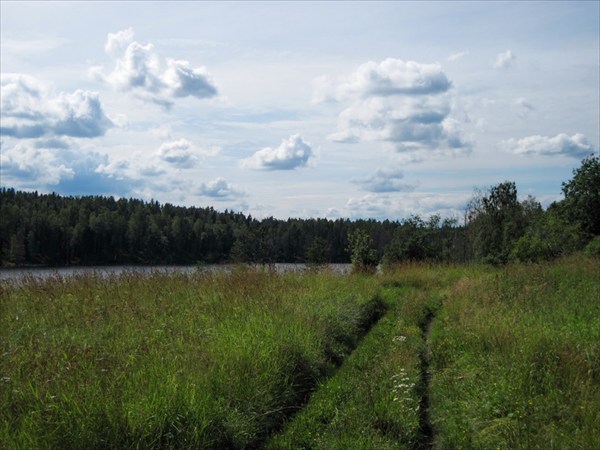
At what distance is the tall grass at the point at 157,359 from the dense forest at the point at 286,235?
22.5 feet

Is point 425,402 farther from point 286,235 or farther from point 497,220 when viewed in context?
point 286,235

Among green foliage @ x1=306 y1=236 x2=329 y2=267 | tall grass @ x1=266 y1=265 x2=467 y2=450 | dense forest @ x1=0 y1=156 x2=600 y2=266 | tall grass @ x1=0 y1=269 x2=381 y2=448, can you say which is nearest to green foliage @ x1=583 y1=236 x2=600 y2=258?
dense forest @ x1=0 y1=156 x2=600 y2=266

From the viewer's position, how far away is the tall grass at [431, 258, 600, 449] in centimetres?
595

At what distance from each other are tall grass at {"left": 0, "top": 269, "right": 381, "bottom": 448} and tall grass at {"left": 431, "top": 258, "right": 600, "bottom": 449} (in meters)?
2.10

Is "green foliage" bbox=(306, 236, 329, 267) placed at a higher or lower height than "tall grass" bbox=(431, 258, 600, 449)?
higher

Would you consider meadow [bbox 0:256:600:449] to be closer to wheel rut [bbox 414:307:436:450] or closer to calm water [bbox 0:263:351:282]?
wheel rut [bbox 414:307:436:450]

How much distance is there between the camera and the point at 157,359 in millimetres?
6770

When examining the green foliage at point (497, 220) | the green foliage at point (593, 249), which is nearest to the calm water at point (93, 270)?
the green foliage at point (593, 249)

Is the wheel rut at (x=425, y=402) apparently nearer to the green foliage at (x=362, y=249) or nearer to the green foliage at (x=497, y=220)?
the green foliage at (x=362, y=249)

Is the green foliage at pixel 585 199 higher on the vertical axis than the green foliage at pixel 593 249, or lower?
higher

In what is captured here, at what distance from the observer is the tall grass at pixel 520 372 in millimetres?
5945

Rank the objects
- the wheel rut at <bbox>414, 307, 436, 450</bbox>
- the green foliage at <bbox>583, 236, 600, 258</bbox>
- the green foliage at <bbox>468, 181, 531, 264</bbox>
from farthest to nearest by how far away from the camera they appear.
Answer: the green foliage at <bbox>468, 181, 531, 264</bbox>
the green foliage at <bbox>583, 236, 600, 258</bbox>
the wheel rut at <bbox>414, 307, 436, 450</bbox>

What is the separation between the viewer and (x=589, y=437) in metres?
5.54

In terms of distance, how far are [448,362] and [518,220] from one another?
3900 cm
